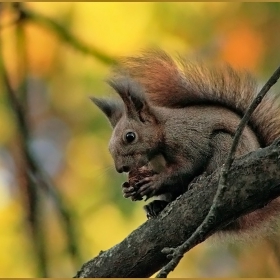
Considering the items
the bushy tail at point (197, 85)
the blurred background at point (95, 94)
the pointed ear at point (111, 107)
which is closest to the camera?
the bushy tail at point (197, 85)

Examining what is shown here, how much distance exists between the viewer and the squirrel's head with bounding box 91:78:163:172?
291cm

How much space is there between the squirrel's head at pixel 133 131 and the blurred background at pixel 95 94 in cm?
43

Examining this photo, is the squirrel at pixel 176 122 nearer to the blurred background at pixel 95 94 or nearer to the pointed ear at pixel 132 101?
the pointed ear at pixel 132 101

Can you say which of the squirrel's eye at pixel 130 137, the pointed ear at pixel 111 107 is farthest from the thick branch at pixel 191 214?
the pointed ear at pixel 111 107

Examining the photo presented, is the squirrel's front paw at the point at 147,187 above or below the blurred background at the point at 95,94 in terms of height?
below

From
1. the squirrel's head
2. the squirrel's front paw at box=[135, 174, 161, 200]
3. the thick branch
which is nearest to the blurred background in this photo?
the squirrel's head

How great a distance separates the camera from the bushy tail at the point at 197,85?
120 inches

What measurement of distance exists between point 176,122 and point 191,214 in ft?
2.61

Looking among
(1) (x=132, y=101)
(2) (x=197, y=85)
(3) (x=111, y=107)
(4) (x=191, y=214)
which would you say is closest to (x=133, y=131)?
(1) (x=132, y=101)

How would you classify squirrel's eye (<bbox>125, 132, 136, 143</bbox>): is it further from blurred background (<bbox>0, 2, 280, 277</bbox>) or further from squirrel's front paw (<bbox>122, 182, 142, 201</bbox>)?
blurred background (<bbox>0, 2, 280, 277</bbox>)

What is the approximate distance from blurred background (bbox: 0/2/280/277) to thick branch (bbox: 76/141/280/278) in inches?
40.5

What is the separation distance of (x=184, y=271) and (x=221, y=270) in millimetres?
322

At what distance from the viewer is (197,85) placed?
3156mm

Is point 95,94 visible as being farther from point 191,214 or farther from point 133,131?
point 191,214
